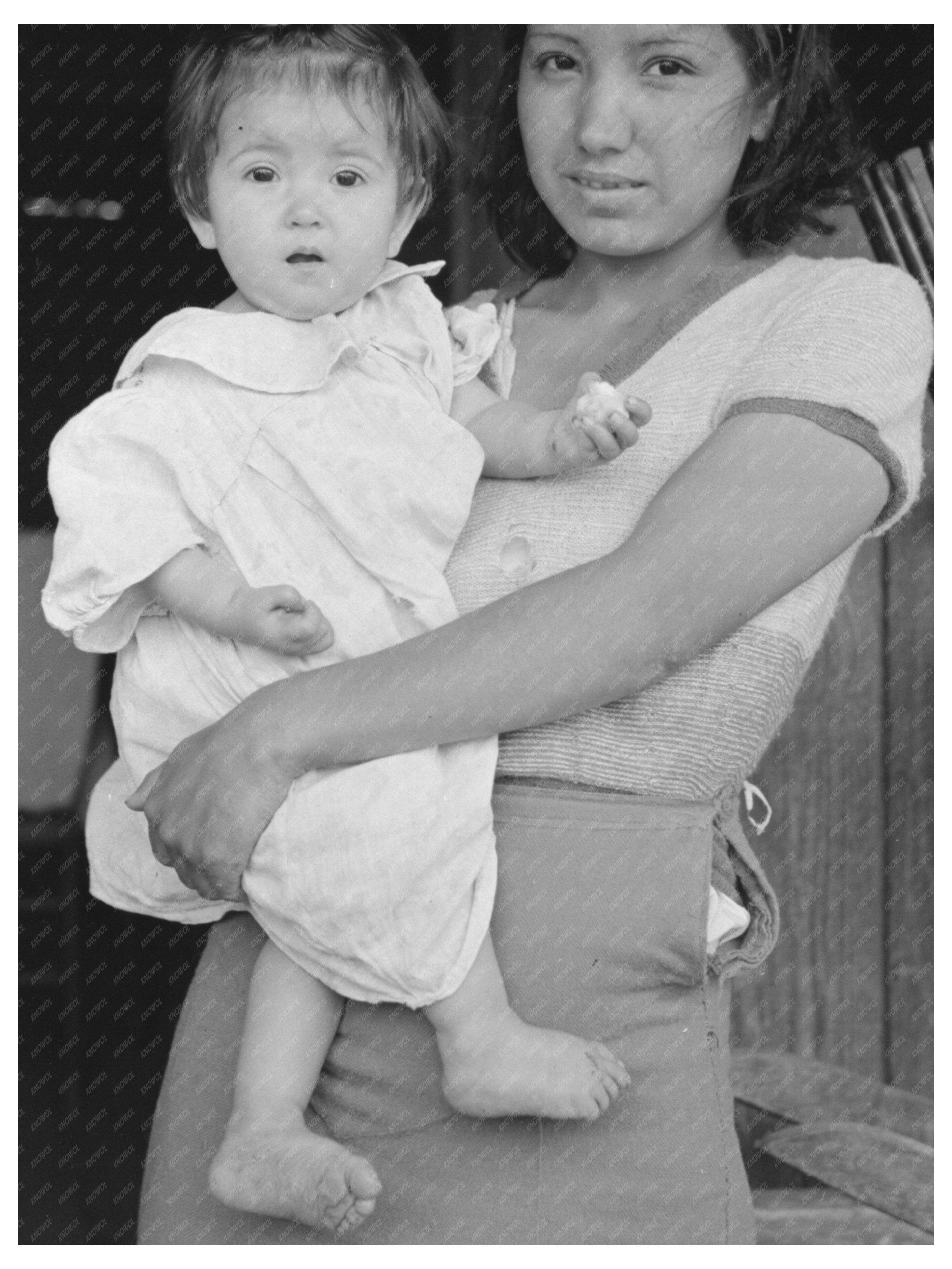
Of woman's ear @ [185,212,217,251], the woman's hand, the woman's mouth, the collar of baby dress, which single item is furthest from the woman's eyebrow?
the woman's hand

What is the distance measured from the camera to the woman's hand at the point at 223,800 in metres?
1.16

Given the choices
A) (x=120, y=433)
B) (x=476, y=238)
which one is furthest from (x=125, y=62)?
(x=120, y=433)

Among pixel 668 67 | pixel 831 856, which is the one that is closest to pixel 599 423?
pixel 668 67

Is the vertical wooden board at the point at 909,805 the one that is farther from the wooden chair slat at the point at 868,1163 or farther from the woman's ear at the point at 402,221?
the woman's ear at the point at 402,221

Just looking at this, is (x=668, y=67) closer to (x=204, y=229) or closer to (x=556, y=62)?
(x=556, y=62)

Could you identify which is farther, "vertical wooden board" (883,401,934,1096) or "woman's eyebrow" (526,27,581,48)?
"vertical wooden board" (883,401,934,1096)

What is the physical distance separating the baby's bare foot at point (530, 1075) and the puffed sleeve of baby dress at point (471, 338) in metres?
0.57

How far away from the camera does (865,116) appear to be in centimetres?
165

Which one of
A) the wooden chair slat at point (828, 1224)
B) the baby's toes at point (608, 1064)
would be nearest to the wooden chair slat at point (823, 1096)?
the wooden chair slat at point (828, 1224)

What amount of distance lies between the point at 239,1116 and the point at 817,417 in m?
0.70

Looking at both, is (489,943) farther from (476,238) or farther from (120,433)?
(476,238)

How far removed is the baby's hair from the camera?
1273 millimetres

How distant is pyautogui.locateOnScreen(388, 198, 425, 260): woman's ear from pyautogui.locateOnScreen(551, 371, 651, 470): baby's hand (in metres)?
0.24

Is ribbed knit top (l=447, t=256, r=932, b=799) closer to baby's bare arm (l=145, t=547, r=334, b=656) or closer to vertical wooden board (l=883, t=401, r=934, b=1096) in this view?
baby's bare arm (l=145, t=547, r=334, b=656)
